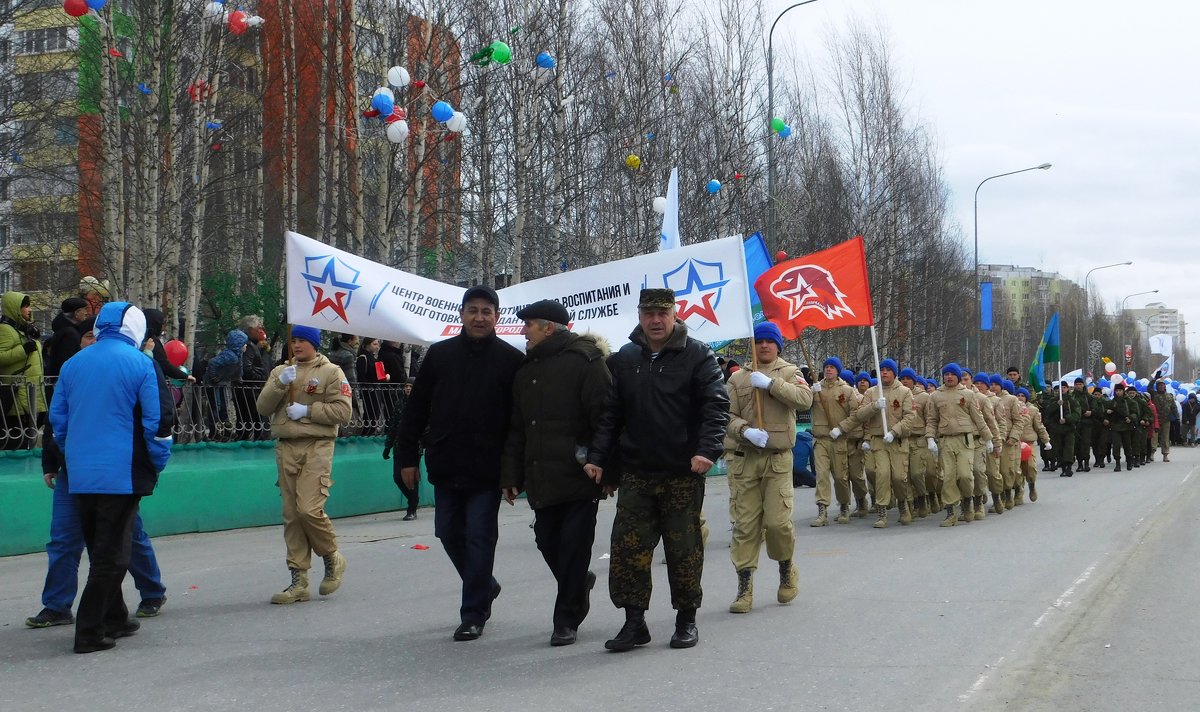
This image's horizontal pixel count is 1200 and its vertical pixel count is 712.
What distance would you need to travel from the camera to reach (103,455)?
694 cm

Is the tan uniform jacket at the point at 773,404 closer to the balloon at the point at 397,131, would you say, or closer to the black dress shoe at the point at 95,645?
the black dress shoe at the point at 95,645

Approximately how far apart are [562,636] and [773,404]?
2540mm

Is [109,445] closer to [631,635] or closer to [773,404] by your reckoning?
[631,635]

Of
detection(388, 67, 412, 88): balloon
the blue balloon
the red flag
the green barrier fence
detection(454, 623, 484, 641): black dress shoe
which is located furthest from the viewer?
detection(388, 67, 412, 88): balloon

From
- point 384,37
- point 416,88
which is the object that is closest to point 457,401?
point 416,88

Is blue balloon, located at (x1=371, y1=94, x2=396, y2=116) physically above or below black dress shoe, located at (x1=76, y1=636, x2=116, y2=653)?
above

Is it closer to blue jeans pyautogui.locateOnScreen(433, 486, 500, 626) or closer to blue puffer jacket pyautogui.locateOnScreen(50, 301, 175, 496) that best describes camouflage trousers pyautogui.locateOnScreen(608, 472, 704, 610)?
blue jeans pyautogui.locateOnScreen(433, 486, 500, 626)

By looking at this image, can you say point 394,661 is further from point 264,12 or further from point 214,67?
point 264,12

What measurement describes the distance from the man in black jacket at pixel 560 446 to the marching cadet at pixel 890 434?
763 cm

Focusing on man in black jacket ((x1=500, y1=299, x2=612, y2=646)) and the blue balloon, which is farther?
the blue balloon

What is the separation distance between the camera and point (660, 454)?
6828 mm

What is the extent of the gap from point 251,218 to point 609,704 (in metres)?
27.4

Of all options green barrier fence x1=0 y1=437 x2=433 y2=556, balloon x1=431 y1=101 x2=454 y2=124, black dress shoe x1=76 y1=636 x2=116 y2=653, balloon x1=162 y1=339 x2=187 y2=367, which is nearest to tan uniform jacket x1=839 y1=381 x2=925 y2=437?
green barrier fence x1=0 y1=437 x2=433 y2=556

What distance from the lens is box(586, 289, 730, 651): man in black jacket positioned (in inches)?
269
